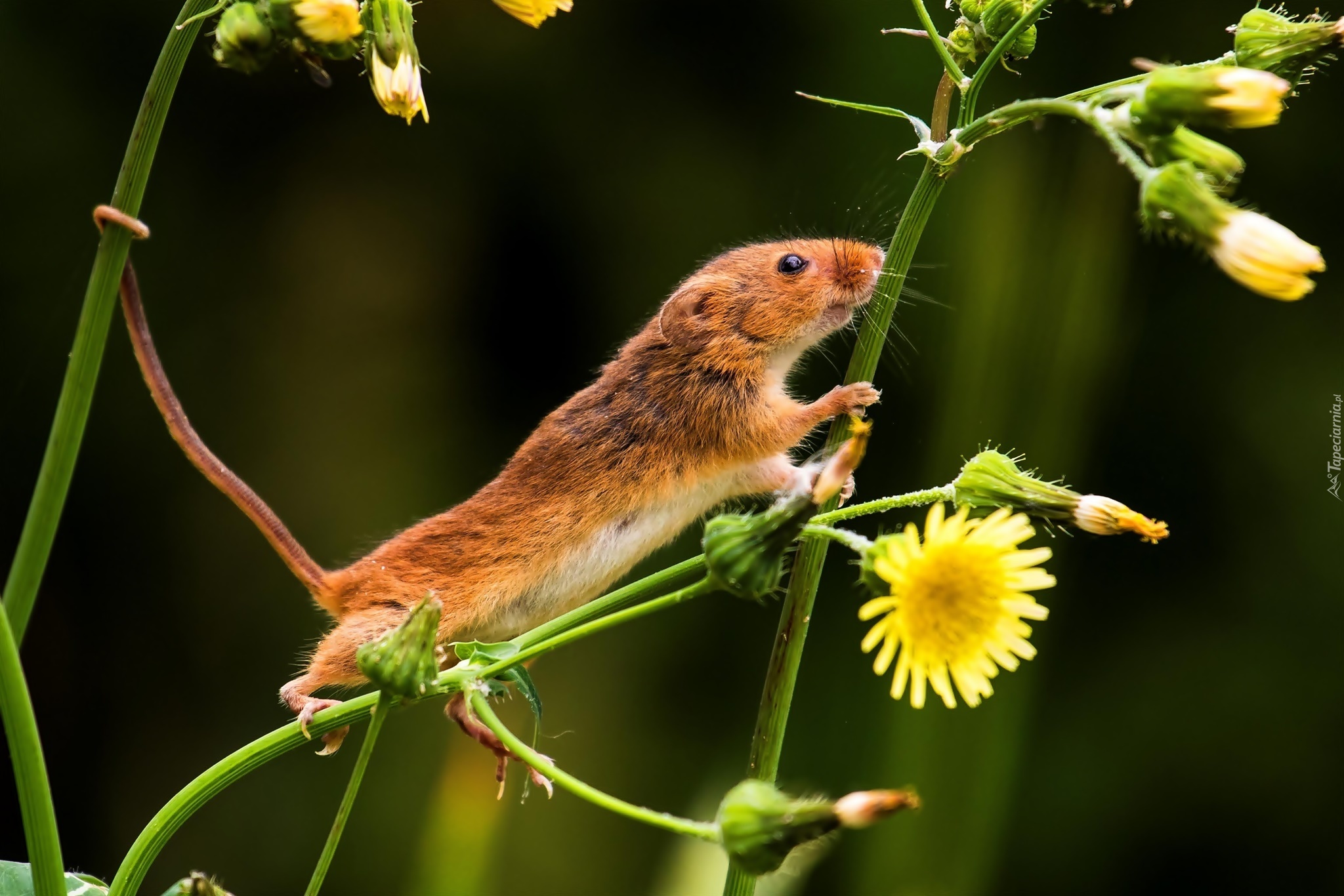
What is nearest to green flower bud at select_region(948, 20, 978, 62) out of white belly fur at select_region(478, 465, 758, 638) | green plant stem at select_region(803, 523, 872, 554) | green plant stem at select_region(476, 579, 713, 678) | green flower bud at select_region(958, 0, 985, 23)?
green flower bud at select_region(958, 0, 985, 23)

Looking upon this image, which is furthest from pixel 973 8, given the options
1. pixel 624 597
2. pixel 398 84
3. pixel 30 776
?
pixel 30 776

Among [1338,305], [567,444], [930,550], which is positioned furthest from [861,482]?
[930,550]

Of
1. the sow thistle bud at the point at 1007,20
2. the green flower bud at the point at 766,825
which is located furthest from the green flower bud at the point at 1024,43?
the green flower bud at the point at 766,825

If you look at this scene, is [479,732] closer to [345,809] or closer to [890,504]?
[345,809]

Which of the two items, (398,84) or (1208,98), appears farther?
(398,84)

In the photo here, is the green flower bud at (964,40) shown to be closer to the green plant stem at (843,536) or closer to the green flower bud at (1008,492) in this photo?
the green flower bud at (1008,492)

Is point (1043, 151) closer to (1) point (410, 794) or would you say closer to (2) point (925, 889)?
(2) point (925, 889)

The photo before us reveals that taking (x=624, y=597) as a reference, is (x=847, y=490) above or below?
above
